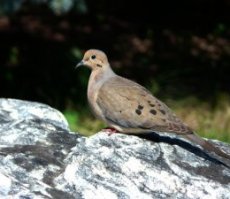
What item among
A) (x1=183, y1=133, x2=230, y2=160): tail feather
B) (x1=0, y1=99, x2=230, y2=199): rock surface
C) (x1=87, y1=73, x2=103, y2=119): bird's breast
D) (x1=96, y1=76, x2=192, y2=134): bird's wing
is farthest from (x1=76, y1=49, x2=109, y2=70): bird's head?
(x1=183, y1=133, x2=230, y2=160): tail feather

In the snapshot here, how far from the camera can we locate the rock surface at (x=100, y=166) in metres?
4.38

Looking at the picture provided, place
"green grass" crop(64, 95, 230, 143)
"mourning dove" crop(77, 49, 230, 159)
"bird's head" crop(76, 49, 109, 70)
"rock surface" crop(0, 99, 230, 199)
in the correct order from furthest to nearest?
"green grass" crop(64, 95, 230, 143)
"bird's head" crop(76, 49, 109, 70)
"mourning dove" crop(77, 49, 230, 159)
"rock surface" crop(0, 99, 230, 199)

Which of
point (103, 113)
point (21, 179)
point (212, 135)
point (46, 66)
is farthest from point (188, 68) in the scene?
point (21, 179)

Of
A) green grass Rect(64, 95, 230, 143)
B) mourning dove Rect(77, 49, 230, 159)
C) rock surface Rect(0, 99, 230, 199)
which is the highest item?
green grass Rect(64, 95, 230, 143)

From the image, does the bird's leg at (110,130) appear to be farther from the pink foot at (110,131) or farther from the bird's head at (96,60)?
the bird's head at (96,60)

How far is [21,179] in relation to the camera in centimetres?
439

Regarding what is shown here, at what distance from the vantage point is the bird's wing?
5.09 meters

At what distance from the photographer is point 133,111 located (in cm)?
521

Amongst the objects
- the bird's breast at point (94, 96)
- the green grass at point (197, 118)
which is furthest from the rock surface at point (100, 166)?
the green grass at point (197, 118)

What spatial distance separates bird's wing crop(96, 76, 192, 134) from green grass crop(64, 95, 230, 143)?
87.4 inches

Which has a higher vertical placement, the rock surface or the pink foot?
the pink foot

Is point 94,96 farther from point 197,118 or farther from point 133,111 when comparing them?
point 197,118

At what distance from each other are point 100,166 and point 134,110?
70 cm

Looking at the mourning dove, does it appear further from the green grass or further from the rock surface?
the green grass
